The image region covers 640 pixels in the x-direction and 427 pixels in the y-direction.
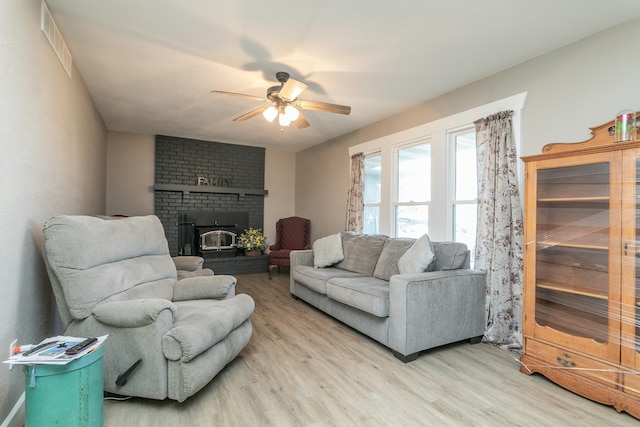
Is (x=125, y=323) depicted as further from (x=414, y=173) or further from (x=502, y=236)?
(x=414, y=173)

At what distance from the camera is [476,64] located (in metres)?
2.85

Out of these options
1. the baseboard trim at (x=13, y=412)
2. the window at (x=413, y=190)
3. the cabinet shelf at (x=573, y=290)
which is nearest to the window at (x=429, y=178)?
the window at (x=413, y=190)

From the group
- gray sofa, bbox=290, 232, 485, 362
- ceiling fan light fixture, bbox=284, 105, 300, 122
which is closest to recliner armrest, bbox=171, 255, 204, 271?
gray sofa, bbox=290, 232, 485, 362

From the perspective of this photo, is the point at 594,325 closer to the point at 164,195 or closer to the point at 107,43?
the point at 107,43

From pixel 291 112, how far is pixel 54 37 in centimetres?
187

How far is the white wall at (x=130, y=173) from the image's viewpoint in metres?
5.37

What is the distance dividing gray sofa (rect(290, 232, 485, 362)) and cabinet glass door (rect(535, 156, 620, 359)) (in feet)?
1.93

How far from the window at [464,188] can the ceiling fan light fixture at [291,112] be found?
183 cm

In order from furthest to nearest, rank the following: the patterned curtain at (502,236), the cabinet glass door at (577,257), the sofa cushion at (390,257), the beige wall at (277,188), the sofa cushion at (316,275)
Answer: the beige wall at (277,188)
the sofa cushion at (316,275)
the sofa cushion at (390,257)
the patterned curtain at (502,236)
the cabinet glass door at (577,257)

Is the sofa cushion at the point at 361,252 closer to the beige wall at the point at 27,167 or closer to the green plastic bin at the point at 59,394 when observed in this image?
the green plastic bin at the point at 59,394

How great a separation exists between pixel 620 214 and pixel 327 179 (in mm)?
4276

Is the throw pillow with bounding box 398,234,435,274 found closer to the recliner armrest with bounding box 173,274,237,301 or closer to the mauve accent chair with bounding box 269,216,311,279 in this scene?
the recliner armrest with bounding box 173,274,237,301

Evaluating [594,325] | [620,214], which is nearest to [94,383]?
[594,325]

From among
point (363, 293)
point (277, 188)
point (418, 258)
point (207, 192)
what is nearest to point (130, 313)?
point (363, 293)
